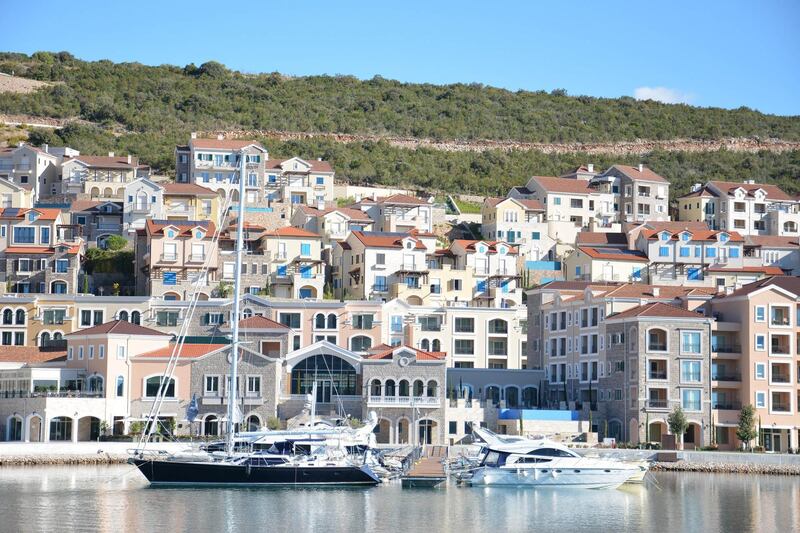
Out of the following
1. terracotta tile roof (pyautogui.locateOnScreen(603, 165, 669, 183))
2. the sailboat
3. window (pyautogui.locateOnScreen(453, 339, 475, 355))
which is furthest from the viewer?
terracotta tile roof (pyautogui.locateOnScreen(603, 165, 669, 183))

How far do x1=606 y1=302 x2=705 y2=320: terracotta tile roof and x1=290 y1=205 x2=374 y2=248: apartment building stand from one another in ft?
97.1

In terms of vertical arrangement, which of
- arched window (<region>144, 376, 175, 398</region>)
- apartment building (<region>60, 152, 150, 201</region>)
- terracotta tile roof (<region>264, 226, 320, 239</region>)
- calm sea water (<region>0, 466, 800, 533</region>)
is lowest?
calm sea water (<region>0, 466, 800, 533</region>)

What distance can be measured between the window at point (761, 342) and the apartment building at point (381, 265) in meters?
26.8

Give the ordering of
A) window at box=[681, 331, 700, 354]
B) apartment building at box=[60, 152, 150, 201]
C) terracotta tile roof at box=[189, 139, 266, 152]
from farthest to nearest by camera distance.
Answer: terracotta tile roof at box=[189, 139, 266, 152] < apartment building at box=[60, 152, 150, 201] < window at box=[681, 331, 700, 354]

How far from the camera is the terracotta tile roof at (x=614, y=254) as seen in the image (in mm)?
110000

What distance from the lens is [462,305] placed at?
3994 inches

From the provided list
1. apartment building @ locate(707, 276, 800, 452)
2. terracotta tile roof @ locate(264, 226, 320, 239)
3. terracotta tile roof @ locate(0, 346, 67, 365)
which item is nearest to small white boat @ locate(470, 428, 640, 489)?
apartment building @ locate(707, 276, 800, 452)

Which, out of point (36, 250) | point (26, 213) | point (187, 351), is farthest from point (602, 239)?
point (26, 213)

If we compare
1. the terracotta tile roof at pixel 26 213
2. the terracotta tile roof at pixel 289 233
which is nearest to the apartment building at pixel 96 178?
the terracotta tile roof at pixel 26 213

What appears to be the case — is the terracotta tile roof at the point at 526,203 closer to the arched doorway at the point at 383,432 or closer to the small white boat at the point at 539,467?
the arched doorway at the point at 383,432

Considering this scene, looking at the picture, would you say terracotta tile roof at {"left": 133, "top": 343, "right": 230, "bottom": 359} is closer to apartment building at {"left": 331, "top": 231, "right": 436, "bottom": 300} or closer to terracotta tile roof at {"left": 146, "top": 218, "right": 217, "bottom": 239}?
terracotta tile roof at {"left": 146, "top": 218, "right": 217, "bottom": 239}

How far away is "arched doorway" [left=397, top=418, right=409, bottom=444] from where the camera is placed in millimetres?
83938

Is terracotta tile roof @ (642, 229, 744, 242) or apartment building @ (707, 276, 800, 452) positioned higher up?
terracotta tile roof @ (642, 229, 744, 242)

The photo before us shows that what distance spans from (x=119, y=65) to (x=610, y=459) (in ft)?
393
